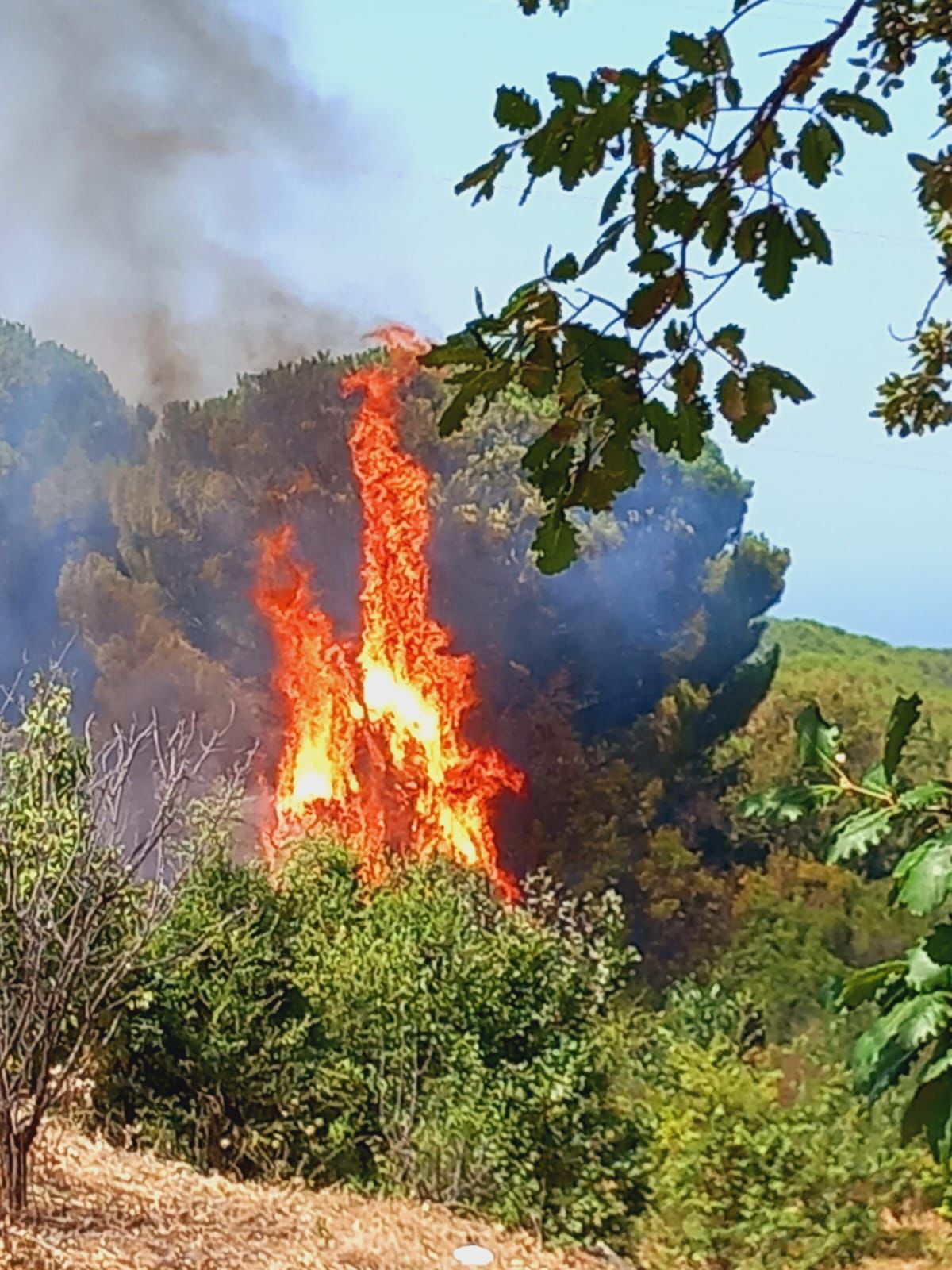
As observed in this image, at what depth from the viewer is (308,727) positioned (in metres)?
13.1

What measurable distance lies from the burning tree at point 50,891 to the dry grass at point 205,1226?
233 millimetres

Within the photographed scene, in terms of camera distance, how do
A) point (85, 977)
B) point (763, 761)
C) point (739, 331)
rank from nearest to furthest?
point (739, 331) → point (85, 977) → point (763, 761)

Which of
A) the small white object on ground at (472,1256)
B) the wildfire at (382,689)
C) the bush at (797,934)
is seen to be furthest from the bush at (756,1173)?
the wildfire at (382,689)

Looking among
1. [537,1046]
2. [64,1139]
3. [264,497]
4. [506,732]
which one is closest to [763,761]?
[506,732]

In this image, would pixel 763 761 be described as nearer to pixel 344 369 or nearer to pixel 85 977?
pixel 344 369

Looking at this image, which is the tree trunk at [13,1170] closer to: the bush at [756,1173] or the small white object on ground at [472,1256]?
the small white object on ground at [472,1256]

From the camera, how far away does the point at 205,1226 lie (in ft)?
12.8

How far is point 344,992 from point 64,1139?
1.28m

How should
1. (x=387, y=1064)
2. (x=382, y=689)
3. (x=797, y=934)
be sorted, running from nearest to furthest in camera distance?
(x=387, y=1064) < (x=797, y=934) < (x=382, y=689)

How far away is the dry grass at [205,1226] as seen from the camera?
344 centimetres

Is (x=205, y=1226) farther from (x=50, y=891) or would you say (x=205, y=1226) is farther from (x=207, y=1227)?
(x=50, y=891)

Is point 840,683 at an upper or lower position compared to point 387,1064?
upper

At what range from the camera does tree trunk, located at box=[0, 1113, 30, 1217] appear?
3459mm

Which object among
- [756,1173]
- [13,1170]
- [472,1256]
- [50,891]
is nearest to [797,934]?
[756,1173]
